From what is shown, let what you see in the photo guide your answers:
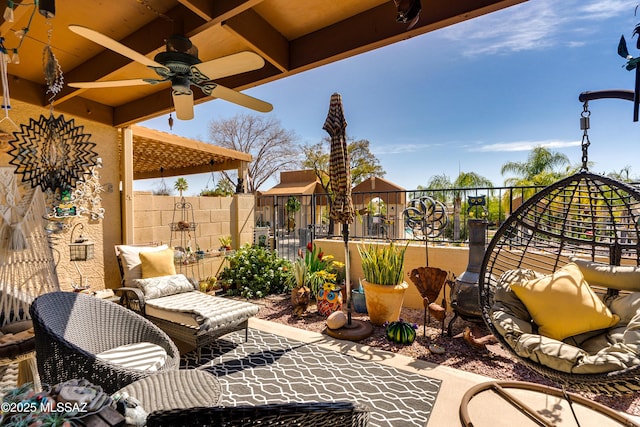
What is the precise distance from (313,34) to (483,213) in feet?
14.0

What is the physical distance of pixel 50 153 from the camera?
2.66 m

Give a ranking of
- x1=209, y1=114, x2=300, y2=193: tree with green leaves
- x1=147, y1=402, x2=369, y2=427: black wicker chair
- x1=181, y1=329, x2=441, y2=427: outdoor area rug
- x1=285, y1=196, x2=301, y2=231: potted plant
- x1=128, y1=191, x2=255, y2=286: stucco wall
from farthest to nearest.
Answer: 1. x1=209, y1=114, x2=300, y2=193: tree with green leaves
2. x1=285, y1=196, x2=301, y2=231: potted plant
3. x1=128, y1=191, x2=255, y2=286: stucco wall
4. x1=181, y1=329, x2=441, y2=427: outdoor area rug
5. x1=147, y1=402, x2=369, y2=427: black wicker chair

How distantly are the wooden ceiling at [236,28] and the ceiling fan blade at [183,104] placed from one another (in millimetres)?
448

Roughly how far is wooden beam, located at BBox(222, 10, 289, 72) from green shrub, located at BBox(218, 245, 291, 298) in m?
3.31

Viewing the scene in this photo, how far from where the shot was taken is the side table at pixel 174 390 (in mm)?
1434

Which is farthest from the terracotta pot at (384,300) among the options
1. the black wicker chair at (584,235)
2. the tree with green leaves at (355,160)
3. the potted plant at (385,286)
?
the tree with green leaves at (355,160)

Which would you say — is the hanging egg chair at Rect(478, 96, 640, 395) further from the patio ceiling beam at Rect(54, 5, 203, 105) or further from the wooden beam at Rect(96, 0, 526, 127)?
the patio ceiling beam at Rect(54, 5, 203, 105)

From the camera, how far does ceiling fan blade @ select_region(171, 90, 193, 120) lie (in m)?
2.26

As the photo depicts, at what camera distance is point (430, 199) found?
4.07m

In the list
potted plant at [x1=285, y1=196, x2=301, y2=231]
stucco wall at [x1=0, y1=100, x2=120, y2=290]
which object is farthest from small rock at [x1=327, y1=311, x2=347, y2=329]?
potted plant at [x1=285, y1=196, x2=301, y2=231]

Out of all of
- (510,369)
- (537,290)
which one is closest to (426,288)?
(510,369)

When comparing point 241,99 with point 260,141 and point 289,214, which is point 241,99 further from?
point 260,141

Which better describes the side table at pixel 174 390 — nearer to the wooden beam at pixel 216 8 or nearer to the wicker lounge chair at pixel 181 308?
the wicker lounge chair at pixel 181 308

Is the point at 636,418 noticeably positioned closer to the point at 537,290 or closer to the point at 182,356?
the point at 537,290
